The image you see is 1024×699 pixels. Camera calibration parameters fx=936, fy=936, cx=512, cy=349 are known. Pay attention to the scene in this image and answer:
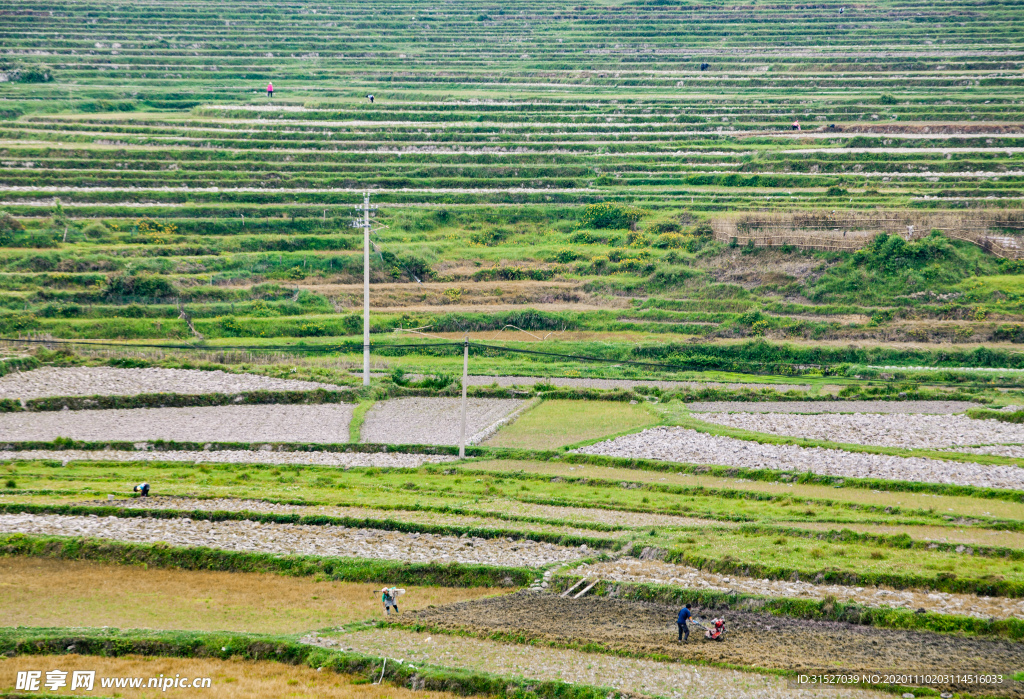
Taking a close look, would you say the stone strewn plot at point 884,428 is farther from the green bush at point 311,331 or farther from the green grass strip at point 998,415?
the green bush at point 311,331

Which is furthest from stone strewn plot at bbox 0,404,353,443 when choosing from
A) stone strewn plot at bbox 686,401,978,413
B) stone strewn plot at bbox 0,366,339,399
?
stone strewn plot at bbox 686,401,978,413

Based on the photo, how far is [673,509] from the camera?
1841 cm

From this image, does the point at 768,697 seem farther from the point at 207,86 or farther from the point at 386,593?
the point at 207,86

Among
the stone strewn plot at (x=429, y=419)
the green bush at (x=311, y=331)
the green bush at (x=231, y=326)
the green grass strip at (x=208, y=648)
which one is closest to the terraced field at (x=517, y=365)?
the green grass strip at (x=208, y=648)

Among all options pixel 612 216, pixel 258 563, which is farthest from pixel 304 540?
pixel 612 216

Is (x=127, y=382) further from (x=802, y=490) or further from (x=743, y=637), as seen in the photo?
(x=743, y=637)

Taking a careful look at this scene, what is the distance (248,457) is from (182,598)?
7495 millimetres

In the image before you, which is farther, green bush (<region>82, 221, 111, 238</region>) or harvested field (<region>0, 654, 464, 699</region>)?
green bush (<region>82, 221, 111, 238</region>)

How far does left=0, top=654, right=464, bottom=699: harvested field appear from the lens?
1181 cm

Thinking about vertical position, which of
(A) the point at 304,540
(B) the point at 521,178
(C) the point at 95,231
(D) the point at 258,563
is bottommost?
(D) the point at 258,563

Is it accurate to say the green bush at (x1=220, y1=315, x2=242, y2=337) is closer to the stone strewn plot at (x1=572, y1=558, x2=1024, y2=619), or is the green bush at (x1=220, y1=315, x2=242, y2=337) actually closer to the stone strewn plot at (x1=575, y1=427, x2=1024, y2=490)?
the stone strewn plot at (x1=575, y1=427, x2=1024, y2=490)

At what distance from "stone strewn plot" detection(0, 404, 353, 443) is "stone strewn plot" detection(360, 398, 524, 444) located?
2.77 ft

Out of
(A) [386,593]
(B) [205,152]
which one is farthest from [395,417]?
(B) [205,152]

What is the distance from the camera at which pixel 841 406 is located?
84.1 ft
